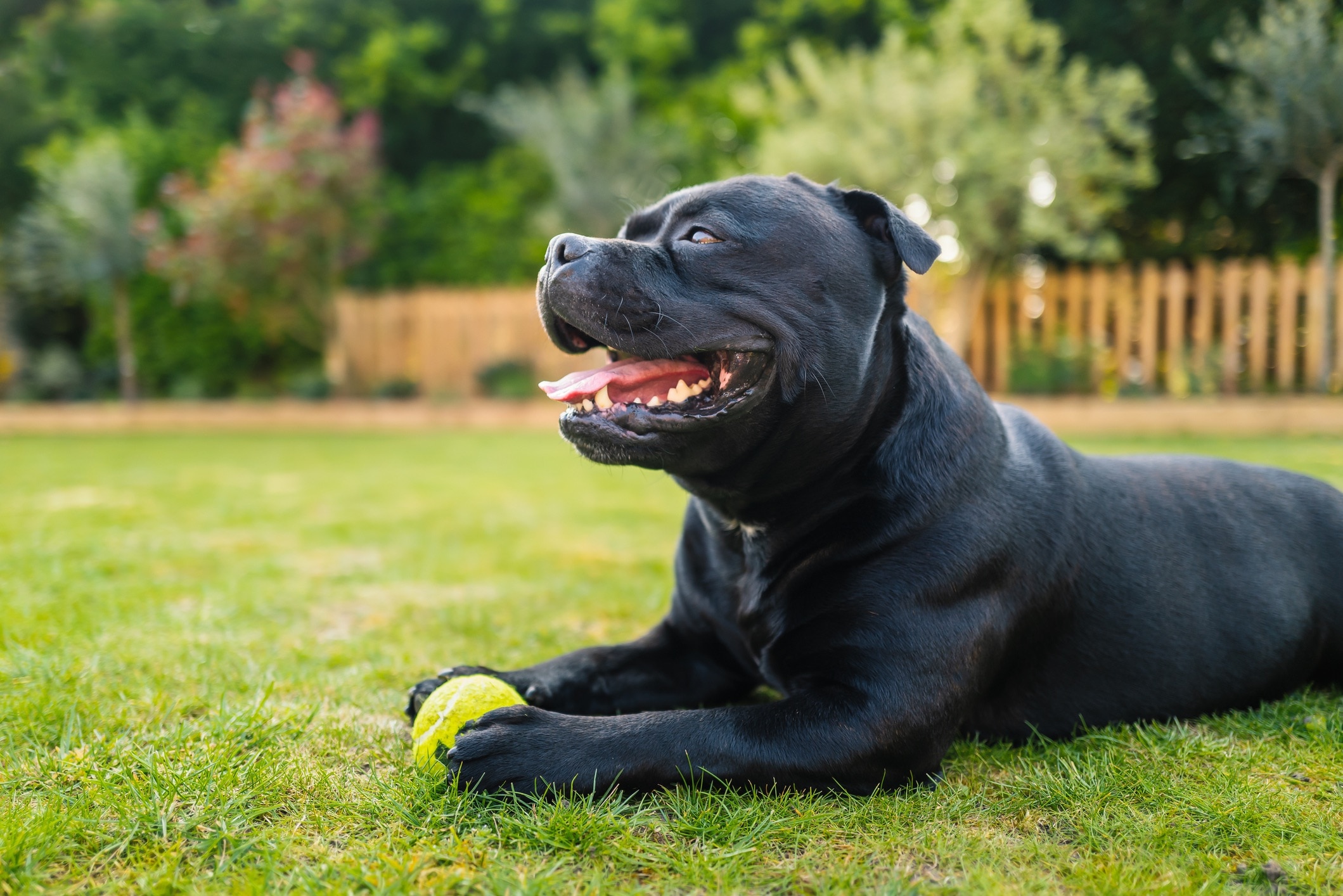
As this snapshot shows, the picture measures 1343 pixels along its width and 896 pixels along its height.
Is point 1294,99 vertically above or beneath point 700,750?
above

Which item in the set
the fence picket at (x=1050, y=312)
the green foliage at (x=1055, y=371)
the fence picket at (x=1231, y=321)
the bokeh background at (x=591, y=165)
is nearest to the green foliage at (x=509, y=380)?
the bokeh background at (x=591, y=165)

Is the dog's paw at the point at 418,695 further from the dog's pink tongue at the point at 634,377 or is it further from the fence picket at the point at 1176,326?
the fence picket at the point at 1176,326

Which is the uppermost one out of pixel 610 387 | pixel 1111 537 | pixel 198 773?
pixel 610 387

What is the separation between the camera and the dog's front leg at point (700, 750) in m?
1.71

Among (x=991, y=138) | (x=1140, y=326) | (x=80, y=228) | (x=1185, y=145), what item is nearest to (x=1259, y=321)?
(x=1140, y=326)

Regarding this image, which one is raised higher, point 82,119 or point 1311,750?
point 82,119

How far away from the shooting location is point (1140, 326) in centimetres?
1048

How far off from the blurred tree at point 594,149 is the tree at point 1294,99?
7.20 metres

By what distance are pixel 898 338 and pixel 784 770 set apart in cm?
105

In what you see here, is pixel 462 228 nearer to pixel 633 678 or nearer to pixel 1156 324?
pixel 1156 324

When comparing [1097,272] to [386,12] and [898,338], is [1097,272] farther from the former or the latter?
[386,12]

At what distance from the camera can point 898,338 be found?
85.5 inches

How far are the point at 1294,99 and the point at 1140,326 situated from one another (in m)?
2.75

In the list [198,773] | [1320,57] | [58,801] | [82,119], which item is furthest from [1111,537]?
[82,119]
